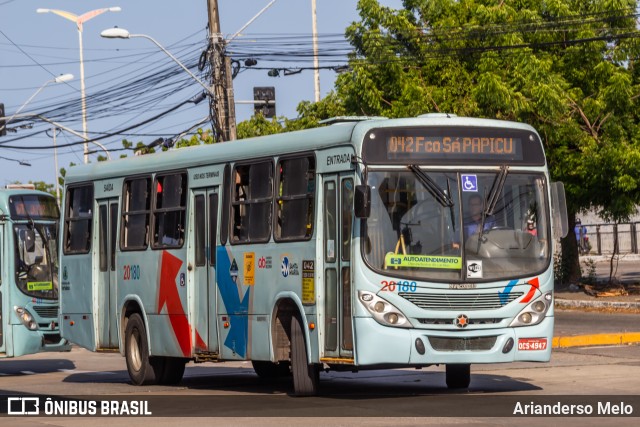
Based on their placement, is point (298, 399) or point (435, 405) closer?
point (435, 405)

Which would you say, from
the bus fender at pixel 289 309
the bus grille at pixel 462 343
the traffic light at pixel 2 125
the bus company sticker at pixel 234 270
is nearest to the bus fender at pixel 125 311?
the bus company sticker at pixel 234 270

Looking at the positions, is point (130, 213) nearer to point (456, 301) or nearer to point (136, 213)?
point (136, 213)

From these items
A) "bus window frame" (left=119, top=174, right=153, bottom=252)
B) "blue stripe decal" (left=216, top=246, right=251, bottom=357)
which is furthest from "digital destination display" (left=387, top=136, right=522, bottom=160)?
"bus window frame" (left=119, top=174, right=153, bottom=252)

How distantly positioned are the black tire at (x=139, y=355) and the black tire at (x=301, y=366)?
372 centimetres

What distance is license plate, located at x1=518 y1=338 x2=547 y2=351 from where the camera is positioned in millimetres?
14480

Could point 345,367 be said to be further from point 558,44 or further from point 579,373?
point 558,44

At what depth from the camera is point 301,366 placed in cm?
1512

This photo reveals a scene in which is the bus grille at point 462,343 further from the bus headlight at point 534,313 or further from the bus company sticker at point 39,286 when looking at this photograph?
the bus company sticker at point 39,286

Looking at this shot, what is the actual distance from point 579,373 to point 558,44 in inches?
718

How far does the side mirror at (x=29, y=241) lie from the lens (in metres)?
22.5

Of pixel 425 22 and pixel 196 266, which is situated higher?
pixel 425 22

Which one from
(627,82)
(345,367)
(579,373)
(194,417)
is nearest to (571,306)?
(627,82)

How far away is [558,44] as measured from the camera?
3422 cm

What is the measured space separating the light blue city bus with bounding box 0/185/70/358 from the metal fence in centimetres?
3426
